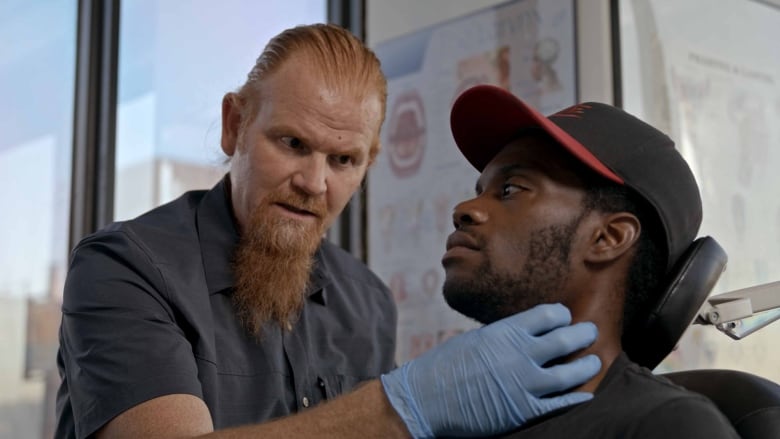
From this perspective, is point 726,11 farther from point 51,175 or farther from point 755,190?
point 51,175

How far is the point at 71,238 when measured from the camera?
3389 millimetres

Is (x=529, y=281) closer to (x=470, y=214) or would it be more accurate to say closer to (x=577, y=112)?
(x=470, y=214)

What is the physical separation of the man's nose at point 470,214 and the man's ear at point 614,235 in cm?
14

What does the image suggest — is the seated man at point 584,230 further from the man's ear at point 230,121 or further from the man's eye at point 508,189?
the man's ear at point 230,121

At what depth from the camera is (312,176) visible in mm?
1706

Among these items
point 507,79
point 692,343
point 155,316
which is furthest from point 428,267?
point 155,316

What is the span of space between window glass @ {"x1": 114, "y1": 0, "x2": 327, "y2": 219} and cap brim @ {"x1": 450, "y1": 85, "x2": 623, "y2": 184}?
2081mm

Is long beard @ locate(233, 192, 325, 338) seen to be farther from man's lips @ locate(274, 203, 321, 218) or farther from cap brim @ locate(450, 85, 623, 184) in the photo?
cap brim @ locate(450, 85, 623, 184)

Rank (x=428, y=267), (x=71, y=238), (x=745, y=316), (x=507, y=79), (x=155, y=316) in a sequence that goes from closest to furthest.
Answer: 1. (x=745, y=316)
2. (x=155, y=316)
3. (x=507, y=79)
4. (x=428, y=267)
5. (x=71, y=238)

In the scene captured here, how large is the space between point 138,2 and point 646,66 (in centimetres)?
184

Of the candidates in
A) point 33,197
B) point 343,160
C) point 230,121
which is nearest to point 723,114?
point 343,160

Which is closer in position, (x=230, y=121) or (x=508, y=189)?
(x=508, y=189)

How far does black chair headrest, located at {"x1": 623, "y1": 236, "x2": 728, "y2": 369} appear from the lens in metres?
1.23

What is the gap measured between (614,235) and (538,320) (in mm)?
164
